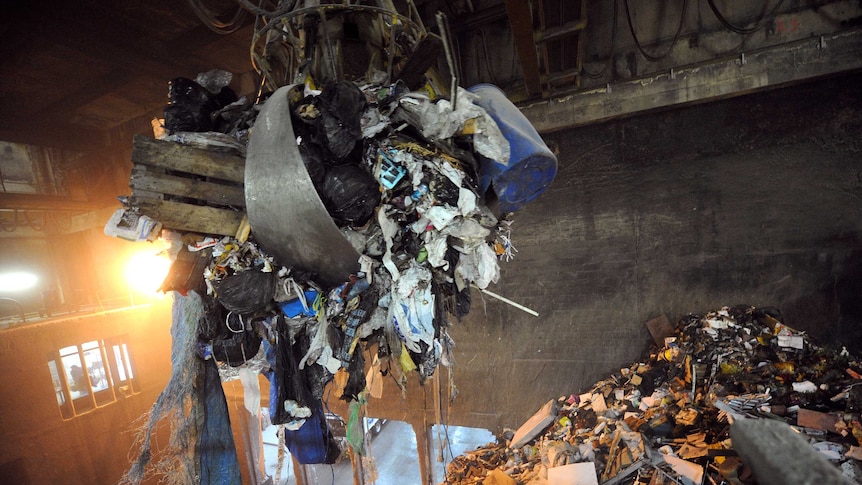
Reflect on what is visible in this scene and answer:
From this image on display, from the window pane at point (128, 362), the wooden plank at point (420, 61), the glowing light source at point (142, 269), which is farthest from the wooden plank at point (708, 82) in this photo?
the glowing light source at point (142, 269)

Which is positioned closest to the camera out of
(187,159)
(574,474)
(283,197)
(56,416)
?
(283,197)

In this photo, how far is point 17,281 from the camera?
9.33 metres

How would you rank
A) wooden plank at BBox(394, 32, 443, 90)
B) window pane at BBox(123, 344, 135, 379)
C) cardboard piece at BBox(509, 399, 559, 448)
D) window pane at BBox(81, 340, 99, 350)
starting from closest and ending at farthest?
wooden plank at BBox(394, 32, 443, 90)
cardboard piece at BBox(509, 399, 559, 448)
window pane at BBox(81, 340, 99, 350)
window pane at BBox(123, 344, 135, 379)

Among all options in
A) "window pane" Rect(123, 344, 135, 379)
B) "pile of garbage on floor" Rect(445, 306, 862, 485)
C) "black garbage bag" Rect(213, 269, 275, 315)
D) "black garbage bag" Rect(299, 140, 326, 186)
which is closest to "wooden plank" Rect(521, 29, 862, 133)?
"pile of garbage on floor" Rect(445, 306, 862, 485)

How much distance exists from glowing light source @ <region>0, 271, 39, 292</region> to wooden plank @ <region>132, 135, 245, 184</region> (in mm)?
12288

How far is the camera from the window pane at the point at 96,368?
770cm

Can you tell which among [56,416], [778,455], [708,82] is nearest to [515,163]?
[778,455]

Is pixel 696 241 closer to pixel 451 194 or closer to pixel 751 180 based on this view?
pixel 751 180

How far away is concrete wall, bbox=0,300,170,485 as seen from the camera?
6258 millimetres

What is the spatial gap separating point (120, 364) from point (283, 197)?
1005 cm

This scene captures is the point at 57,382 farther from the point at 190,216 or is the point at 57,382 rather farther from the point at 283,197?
the point at 283,197

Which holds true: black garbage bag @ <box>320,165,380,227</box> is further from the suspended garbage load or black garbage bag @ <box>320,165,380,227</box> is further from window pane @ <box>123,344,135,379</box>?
window pane @ <box>123,344,135,379</box>

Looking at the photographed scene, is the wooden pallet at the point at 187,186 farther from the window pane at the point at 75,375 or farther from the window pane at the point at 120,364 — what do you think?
the window pane at the point at 120,364

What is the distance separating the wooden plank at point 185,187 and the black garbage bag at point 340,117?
659mm
